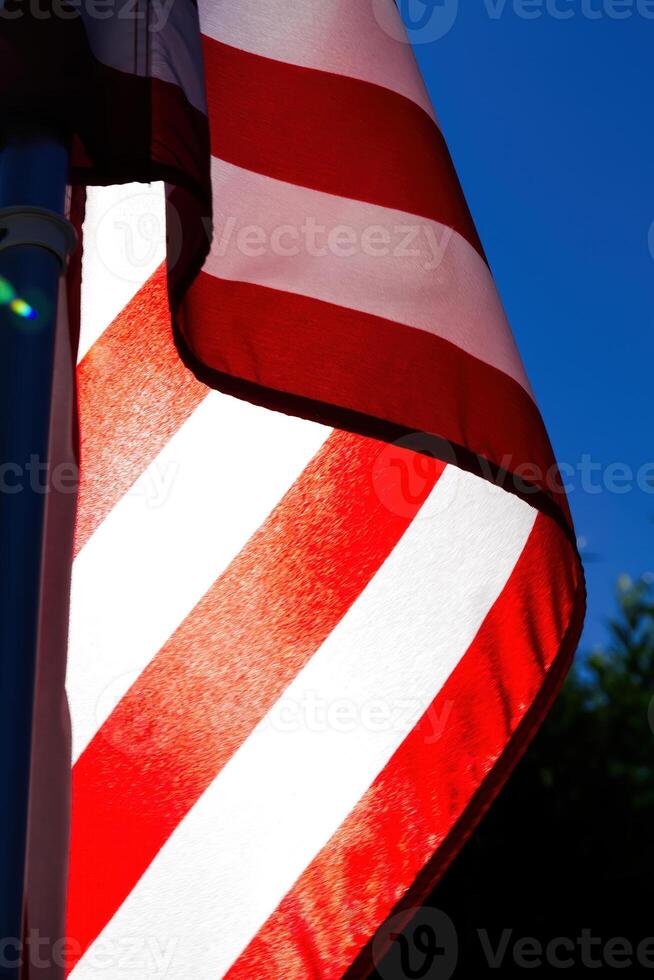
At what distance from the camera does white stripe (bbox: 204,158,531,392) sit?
4.58ft

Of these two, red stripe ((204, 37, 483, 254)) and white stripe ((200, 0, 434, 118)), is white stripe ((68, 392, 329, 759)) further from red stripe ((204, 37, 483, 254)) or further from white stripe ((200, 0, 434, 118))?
white stripe ((200, 0, 434, 118))

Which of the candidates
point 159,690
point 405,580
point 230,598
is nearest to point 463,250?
point 405,580

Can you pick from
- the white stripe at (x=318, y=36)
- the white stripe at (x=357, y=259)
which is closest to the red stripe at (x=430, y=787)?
the white stripe at (x=357, y=259)

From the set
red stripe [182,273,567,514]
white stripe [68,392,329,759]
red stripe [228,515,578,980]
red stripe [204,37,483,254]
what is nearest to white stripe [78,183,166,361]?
white stripe [68,392,329,759]

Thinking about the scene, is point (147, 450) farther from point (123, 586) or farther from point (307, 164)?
point (307, 164)

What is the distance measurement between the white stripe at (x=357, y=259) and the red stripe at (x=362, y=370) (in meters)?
0.03

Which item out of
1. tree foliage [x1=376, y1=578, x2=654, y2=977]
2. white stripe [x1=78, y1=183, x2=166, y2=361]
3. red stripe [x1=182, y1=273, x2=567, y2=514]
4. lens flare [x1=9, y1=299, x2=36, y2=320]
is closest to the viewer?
lens flare [x1=9, y1=299, x2=36, y2=320]

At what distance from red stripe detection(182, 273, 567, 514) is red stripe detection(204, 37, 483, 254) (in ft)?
0.77

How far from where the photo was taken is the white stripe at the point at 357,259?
1395 mm

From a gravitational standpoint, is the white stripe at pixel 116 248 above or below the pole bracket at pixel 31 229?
above

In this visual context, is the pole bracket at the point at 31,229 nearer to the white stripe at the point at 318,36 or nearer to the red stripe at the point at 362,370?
the red stripe at the point at 362,370

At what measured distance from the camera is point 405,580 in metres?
1.75

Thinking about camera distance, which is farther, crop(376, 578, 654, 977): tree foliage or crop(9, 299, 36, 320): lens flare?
crop(376, 578, 654, 977): tree foliage

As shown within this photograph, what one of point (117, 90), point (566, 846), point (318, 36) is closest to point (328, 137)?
point (318, 36)
